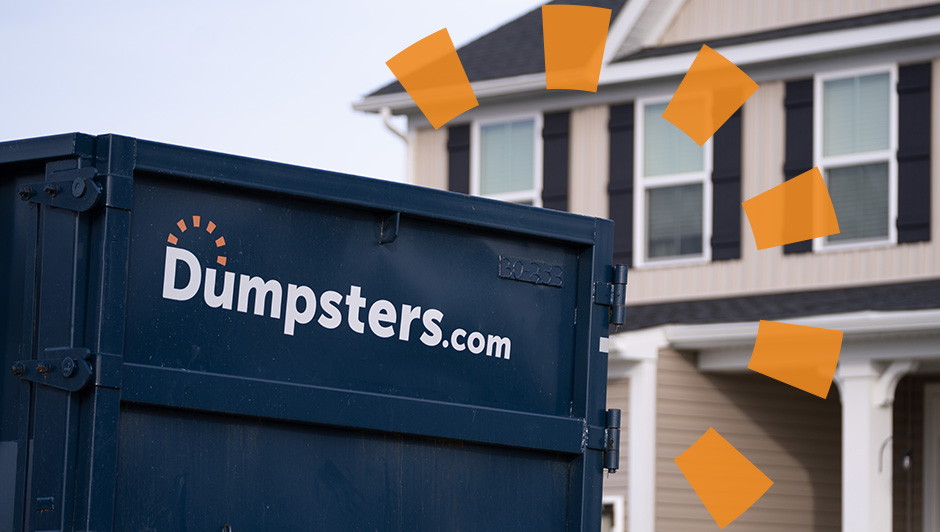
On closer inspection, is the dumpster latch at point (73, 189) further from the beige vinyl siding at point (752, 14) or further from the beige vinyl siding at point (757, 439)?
the beige vinyl siding at point (752, 14)

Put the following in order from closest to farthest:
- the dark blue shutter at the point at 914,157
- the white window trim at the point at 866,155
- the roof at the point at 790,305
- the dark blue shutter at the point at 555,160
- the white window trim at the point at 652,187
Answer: the roof at the point at 790,305
the dark blue shutter at the point at 914,157
the white window trim at the point at 866,155
the white window trim at the point at 652,187
the dark blue shutter at the point at 555,160

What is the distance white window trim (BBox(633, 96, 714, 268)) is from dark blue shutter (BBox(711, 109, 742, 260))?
6 centimetres

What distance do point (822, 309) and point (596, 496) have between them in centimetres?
711

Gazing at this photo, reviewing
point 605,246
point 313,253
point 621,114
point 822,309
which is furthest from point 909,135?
point 313,253

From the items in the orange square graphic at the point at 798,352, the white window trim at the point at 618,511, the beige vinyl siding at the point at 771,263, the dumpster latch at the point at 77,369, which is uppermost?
the beige vinyl siding at the point at 771,263

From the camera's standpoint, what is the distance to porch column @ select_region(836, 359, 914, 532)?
407 inches

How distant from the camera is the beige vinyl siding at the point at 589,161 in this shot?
42.4 feet

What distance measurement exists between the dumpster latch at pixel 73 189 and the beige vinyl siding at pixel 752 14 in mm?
9656

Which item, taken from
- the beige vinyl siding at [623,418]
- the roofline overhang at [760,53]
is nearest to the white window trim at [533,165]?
the roofline overhang at [760,53]

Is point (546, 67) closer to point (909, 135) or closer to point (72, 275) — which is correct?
point (909, 135)

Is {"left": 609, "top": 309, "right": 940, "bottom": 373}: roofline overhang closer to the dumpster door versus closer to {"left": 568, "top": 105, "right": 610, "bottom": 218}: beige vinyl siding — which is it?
{"left": 568, "top": 105, "right": 610, "bottom": 218}: beige vinyl siding

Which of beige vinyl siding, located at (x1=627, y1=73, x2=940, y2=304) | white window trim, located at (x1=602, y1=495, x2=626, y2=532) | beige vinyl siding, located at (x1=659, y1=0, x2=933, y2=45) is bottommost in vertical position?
white window trim, located at (x1=602, y1=495, x2=626, y2=532)

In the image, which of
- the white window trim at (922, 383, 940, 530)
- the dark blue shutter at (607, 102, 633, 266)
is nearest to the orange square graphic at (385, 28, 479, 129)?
the dark blue shutter at (607, 102, 633, 266)

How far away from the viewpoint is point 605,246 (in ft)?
14.2
